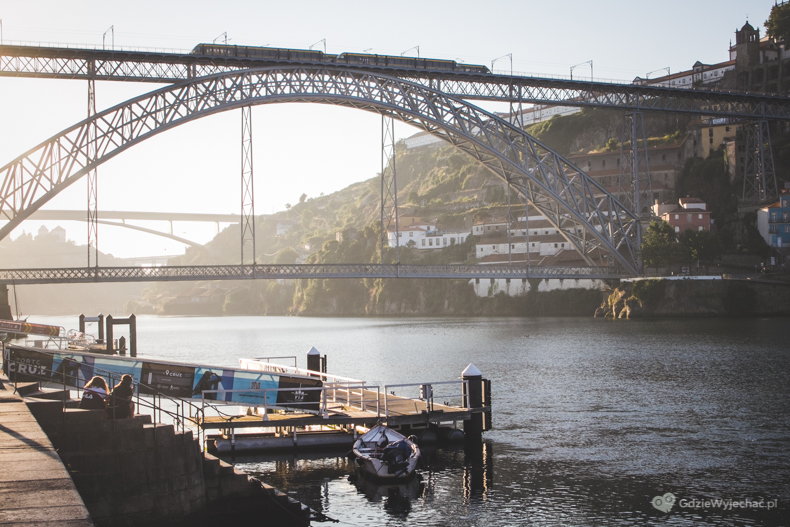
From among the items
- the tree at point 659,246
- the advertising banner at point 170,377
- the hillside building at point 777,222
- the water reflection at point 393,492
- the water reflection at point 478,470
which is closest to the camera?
the water reflection at point 393,492

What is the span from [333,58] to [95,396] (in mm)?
51397

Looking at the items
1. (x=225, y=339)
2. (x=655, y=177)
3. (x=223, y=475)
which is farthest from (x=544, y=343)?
(x=655, y=177)

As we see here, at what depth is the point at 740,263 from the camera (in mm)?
97938

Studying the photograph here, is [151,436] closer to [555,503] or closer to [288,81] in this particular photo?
[555,503]

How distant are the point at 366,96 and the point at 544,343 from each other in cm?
2134

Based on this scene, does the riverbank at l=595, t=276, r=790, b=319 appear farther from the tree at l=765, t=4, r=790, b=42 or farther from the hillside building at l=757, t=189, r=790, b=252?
the tree at l=765, t=4, r=790, b=42

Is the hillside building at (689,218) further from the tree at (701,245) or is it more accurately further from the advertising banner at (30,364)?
the advertising banner at (30,364)

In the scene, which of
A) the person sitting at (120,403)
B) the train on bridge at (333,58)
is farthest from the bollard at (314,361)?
the train on bridge at (333,58)

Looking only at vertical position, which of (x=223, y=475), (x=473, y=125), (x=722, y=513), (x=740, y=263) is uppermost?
(x=473, y=125)

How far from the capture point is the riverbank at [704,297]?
86750 mm

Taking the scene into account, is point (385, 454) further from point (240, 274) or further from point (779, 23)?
point (779, 23)

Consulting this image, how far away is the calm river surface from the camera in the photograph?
21125 mm

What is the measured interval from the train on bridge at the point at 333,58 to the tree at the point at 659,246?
27.4 metres

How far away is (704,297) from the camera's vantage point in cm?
8925
